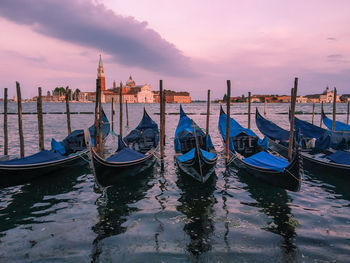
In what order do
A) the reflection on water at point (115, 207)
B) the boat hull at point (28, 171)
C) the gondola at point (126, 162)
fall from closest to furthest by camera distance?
1. the reflection on water at point (115, 207)
2. the gondola at point (126, 162)
3. the boat hull at point (28, 171)

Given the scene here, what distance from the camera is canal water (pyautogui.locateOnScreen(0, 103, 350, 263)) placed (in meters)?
4.56

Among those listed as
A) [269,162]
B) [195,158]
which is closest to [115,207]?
[195,158]

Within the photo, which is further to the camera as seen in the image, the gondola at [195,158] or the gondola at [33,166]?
the gondola at [195,158]

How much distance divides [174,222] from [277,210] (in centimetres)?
249

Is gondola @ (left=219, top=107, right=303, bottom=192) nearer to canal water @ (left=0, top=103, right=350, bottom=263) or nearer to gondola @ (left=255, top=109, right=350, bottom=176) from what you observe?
canal water @ (left=0, top=103, right=350, bottom=263)

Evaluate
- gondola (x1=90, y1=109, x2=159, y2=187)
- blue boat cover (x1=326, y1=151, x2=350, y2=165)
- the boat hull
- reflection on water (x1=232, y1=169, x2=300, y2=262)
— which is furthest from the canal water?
blue boat cover (x1=326, y1=151, x2=350, y2=165)

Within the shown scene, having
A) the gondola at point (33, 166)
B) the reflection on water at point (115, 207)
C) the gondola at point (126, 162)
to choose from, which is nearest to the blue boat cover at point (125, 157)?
the gondola at point (126, 162)

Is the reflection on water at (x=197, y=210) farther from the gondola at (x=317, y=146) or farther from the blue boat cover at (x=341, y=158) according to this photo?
the blue boat cover at (x=341, y=158)

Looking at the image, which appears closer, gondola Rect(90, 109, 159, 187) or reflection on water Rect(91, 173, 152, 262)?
reflection on water Rect(91, 173, 152, 262)

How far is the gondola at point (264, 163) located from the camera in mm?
6554

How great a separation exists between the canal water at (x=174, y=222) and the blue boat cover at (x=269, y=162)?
69cm

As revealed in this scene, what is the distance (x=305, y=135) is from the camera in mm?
12430

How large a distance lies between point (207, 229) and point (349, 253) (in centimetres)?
245

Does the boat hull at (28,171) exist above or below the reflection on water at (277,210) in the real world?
above
